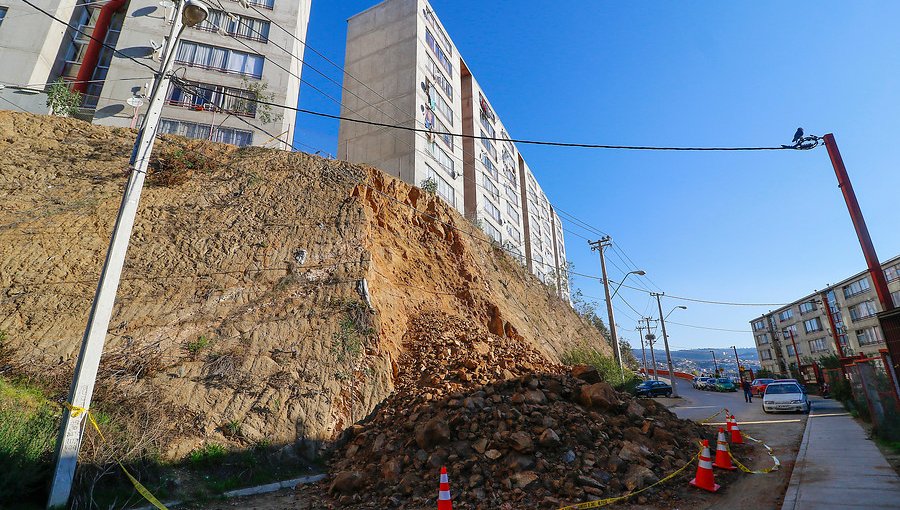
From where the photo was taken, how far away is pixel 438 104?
106 ft

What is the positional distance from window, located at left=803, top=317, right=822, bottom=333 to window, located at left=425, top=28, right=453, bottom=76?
64649mm

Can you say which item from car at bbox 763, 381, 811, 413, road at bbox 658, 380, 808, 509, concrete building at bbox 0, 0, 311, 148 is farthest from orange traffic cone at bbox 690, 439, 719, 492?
concrete building at bbox 0, 0, 311, 148

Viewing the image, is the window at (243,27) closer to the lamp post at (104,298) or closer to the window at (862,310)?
the lamp post at (104,298)

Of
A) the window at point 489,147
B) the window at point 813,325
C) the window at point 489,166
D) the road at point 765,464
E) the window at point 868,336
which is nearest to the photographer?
the road at point 765,464

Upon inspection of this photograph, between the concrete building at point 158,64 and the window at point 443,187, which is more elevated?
the concrete building at point 158,64

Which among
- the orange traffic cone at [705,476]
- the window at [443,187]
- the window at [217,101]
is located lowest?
the orange traffic cone at [705,476]

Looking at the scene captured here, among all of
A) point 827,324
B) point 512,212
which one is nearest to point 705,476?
point 512,212

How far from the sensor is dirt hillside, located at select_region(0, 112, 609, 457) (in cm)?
943

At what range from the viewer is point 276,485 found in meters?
7.93

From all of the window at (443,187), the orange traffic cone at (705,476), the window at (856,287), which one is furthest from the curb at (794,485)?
the window at (856,287)

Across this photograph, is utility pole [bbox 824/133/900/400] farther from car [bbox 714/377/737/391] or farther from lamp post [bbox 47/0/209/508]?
car [bbox 714/377/737/391]

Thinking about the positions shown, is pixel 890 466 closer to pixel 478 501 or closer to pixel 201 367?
pixel 478 501

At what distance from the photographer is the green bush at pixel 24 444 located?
546cm

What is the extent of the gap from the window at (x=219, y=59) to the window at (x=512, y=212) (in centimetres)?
2610
